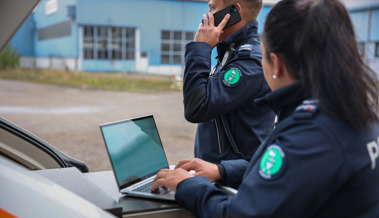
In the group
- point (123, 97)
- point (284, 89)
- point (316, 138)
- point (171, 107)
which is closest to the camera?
A: point (316, 138)

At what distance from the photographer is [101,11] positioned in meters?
20.3

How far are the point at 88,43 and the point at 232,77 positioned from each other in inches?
805

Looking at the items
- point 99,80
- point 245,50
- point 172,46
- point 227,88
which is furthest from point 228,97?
point 172,46

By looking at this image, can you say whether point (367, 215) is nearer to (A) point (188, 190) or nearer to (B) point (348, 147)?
(B) point (348, 147)

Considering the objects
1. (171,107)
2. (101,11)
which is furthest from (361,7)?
(101,11)

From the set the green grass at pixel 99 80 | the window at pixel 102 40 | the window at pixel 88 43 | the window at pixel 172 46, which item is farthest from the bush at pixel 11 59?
the window at pixel 172 46

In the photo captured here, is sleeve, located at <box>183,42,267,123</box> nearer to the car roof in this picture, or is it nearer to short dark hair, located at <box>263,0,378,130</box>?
short dark hair, located at <box>263,0,378,130</box>

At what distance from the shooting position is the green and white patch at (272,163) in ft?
2.85

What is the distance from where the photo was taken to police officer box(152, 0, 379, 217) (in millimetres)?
854

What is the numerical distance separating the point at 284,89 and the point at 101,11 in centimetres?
2034

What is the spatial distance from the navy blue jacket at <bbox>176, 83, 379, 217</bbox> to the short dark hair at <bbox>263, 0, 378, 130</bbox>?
1.3 inches

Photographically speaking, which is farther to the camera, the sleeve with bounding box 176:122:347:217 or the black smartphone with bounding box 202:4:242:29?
the black smartphone with bounding box 202:4:242:29

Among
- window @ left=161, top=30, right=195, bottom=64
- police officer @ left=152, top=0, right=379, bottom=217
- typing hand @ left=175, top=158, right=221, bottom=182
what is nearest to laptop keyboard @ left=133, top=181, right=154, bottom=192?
typing hand @ left=175, top=158, right=221, bottom=182

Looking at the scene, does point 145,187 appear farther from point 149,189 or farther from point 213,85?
point 213,85
